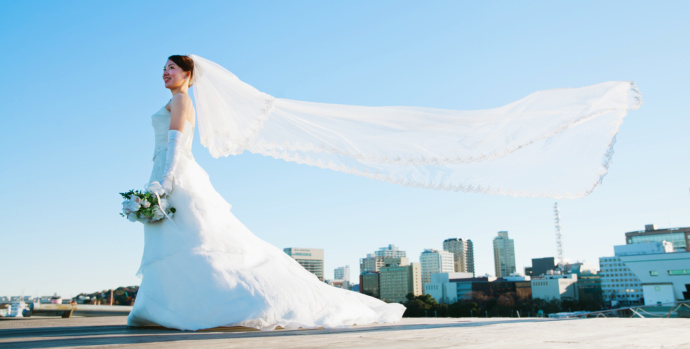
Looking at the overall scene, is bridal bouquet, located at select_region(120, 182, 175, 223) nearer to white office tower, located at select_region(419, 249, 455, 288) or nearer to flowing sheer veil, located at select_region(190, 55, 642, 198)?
flowing sheer veil, located at select_region(190, 55, 642, 198)

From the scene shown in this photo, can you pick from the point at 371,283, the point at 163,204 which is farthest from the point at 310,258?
the point at 163,204

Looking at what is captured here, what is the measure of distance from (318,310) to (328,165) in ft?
6.82

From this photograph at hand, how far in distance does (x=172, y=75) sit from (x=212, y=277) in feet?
9.24

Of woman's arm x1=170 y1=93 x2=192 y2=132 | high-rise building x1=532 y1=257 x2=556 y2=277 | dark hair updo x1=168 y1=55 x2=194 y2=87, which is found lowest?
woman's arm x1=170 y1=93 x2=192 y2=132

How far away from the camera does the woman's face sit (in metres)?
6.50

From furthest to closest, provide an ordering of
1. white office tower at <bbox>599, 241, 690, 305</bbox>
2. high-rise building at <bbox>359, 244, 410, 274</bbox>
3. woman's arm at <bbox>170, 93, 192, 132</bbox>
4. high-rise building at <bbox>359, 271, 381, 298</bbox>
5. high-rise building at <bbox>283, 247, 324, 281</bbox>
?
high-rise building at <bbox>359, 244, 410, 274</bbox>
high-rise building at <bbox>359, 271, 381, 298</bbox>
high-rise building at <bbox>283, 247, 324, 281</bbox>
white office tower at <bbox>599, 241, 690, 305</bbox>
woman's arm at <bbox>170, 93, 192, 132</bbox>

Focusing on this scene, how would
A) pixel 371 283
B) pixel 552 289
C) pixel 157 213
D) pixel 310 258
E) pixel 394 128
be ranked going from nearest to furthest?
pixel 157 213 → pixel 394 128 → pixel 310 258 → pixel 552 289 → pixel 371 283

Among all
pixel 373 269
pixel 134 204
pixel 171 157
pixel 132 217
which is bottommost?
pixel 132 217

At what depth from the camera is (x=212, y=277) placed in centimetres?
523

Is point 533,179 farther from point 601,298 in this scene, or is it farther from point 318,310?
point 601,298

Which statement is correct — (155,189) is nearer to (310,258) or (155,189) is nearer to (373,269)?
(310,258)

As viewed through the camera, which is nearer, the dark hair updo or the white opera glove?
the white opera glove

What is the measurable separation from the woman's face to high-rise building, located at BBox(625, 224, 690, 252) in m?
182

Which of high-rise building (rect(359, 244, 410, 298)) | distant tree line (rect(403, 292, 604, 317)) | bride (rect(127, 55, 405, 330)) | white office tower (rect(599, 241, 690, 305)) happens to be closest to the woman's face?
bride (rect(127, 55, 405, 330))
